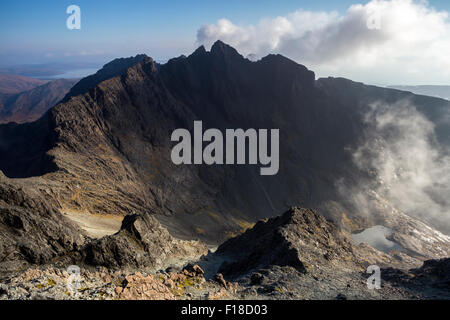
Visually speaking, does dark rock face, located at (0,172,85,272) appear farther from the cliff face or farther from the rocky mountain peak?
the rocky mountain peak

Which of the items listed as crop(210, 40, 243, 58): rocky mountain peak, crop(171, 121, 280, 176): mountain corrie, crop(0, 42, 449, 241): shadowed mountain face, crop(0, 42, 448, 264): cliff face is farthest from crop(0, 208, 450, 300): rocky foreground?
crop(210, 40, 243, 58): rocky mountain peak

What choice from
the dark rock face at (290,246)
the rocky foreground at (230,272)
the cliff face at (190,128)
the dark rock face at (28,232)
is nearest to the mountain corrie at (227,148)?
the cliff face at (190,128)

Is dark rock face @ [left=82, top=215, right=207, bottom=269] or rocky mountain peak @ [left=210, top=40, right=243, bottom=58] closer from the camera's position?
dark rock face @ [left=82, top=215, right=207, bottom=269]

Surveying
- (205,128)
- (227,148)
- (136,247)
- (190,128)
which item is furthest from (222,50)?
(136,247)

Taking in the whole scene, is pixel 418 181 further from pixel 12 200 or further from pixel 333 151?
pixel 12 200

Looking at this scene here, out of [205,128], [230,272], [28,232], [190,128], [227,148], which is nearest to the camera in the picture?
[28,232]

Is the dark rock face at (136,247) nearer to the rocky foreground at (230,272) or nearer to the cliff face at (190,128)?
the rocky foreground at (230,272)

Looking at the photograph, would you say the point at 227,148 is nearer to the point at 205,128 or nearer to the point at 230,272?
the point at 205,128
